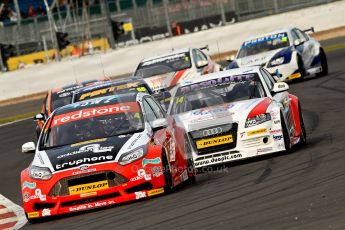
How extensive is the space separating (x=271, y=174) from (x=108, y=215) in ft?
6.78

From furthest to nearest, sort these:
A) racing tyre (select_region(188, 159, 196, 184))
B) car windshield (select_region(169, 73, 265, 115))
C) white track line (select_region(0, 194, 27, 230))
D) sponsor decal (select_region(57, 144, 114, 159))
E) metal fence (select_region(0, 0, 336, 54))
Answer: metal fence (select_region(0, 0, 336, 54)), car windshield (select_region(169, 73, 265, 115)), racing tyre (select_region(188, 159, 196, 184)), white track line (select_region(0, 194, 27, 230)), sponsor decal (select_region(57, 144, 114, 159))

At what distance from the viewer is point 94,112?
40.0ft

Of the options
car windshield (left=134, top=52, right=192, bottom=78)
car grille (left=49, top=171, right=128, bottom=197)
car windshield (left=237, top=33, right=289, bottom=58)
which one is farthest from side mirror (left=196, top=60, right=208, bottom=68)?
car grille (left=49, top=171, right=128, bottom=197)

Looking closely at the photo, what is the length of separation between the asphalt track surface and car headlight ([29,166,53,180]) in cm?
49

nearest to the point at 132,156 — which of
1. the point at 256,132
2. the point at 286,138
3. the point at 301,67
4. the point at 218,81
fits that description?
the point at 256,132

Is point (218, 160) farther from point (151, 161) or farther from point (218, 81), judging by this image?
point (151, 161)

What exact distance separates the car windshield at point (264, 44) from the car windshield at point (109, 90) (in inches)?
306

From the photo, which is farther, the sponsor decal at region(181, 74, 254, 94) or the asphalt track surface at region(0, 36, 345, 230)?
the sponsor decal at region(181, 74, 254, 94)

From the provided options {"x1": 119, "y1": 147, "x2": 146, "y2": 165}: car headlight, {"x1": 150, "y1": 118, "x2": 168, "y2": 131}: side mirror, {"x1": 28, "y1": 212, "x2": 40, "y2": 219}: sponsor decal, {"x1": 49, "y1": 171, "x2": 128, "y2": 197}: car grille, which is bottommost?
{"x1": 28, "y1": 212, "x2": 40, "y2": 219}: sponsor decal

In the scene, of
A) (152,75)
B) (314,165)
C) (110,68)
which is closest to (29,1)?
(110,68)

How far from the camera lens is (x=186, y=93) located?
14.0 meters

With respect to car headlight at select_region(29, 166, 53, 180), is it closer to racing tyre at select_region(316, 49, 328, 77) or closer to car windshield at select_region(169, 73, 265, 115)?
car windshield at select_region(169, 73, 265, 115)

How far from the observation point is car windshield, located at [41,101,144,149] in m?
11.8

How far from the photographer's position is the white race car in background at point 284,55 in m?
24.0
